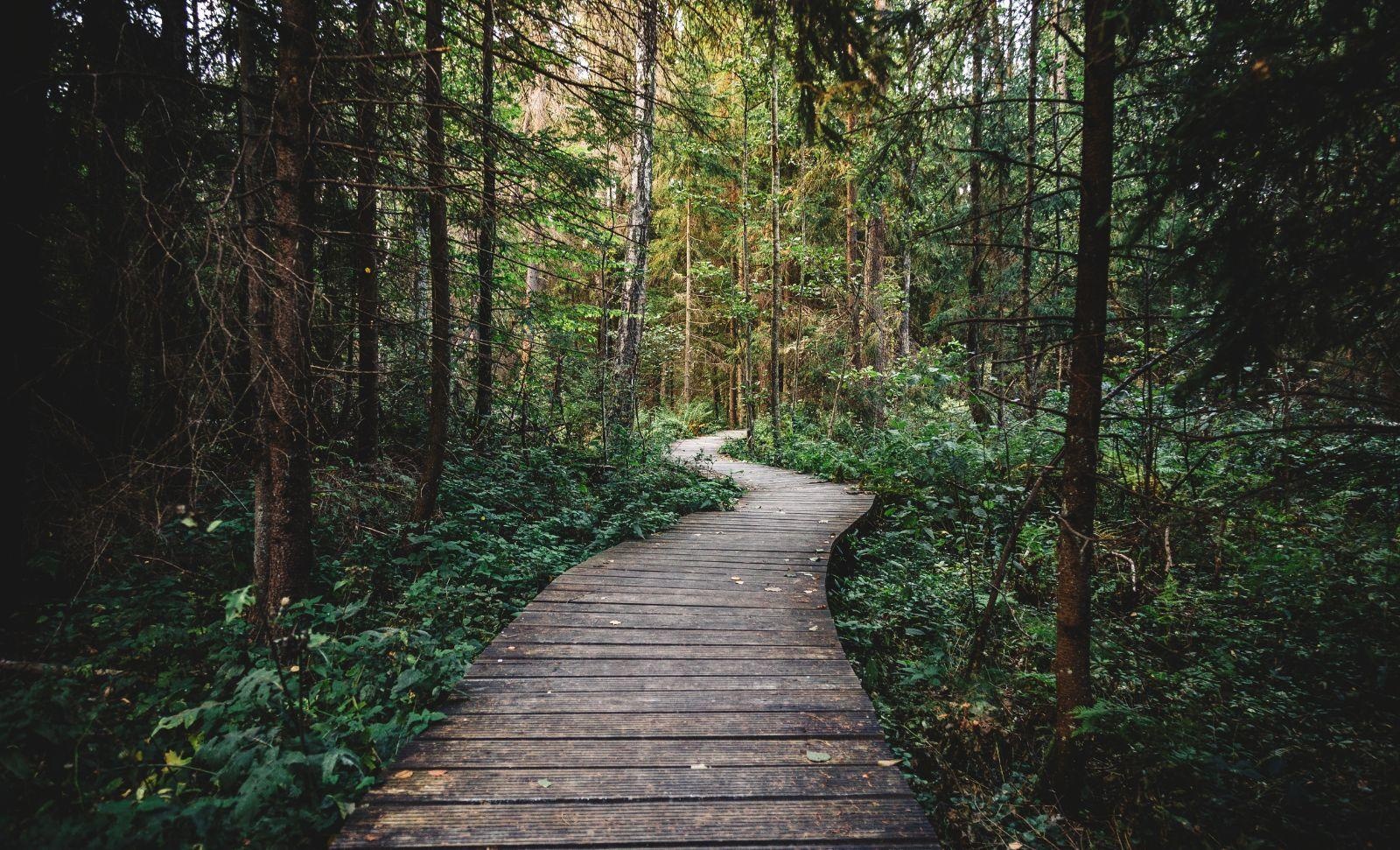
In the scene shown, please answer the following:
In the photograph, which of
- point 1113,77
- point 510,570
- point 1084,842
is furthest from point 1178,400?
point 510,570

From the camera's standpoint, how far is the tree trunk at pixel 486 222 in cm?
397

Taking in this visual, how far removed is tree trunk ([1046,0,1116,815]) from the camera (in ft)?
9.58

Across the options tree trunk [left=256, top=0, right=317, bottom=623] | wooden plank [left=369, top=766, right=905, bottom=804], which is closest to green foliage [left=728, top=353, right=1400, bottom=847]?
wooden plank [left=369, top=766, right=905, bottom=804]

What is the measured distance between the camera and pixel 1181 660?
437 centimetres

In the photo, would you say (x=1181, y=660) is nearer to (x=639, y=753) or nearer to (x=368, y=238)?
(x=639, y=753)

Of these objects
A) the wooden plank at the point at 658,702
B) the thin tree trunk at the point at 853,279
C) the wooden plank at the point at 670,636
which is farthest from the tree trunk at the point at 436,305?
the thin tree trunk at the point at 853,279

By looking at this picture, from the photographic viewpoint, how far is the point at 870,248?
49.6 ft

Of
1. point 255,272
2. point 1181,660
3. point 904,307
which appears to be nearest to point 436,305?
point 255,272

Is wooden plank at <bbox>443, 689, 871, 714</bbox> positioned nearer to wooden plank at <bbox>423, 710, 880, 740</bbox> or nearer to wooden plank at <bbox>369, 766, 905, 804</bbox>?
wooden plank at <bbox>423, 710, 880, 740</bbox>

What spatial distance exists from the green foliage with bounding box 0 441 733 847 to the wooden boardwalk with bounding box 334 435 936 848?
319 millimetres

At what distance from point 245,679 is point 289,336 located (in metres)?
2.26

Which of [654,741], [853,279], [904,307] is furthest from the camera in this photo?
[904,307]

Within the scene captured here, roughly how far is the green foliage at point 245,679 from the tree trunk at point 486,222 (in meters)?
1.74

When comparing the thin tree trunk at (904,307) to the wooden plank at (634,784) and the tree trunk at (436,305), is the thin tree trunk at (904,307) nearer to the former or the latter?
the tree trunk at (436,305)
